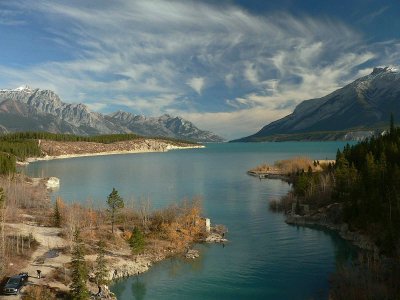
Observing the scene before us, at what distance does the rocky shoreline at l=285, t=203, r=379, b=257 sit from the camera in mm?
74062

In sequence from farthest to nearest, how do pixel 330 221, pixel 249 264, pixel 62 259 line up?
pixel 330 221
pixel 249 264
pixel 62 259

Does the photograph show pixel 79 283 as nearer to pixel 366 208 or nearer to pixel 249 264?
pixel 249 264

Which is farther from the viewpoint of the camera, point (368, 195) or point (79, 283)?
point (368, 195)

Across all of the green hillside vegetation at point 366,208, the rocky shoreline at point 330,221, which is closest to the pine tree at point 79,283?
the green hillside vegetation at point 366,208

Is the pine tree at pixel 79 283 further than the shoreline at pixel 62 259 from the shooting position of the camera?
No

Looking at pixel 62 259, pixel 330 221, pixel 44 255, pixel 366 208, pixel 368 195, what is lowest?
pixel 62 259

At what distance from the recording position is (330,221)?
84312 millimetres

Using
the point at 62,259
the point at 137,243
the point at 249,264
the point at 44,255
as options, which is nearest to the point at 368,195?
the point at 249,264

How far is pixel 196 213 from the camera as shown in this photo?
76438mm

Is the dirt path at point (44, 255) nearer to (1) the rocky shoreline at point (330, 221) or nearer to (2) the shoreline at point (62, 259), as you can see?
(2) the shoreline at point (62, 259)

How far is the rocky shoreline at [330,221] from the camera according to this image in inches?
2916

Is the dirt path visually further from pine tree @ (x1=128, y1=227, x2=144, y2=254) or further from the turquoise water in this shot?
pine tree @ (x1=128, y1=227, x2=144, y2=254)

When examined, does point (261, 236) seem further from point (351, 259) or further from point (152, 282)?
point (152, 282)

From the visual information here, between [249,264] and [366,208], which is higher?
[366,208]
